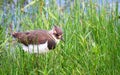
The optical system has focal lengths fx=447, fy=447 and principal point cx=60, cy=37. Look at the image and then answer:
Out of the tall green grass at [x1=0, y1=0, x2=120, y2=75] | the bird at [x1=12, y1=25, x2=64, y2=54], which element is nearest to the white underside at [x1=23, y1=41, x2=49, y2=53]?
A: the bird at [x1=12, y1=25, x2=64, y2=54]

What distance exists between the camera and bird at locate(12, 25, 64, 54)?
4.72m

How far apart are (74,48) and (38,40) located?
0.63 m

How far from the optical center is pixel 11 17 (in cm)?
625

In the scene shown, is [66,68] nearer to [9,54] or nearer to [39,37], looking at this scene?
[39,37]

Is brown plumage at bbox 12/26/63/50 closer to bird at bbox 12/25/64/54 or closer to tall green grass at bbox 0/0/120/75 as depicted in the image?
bird at bbox 12/25/64/54

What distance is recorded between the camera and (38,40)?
4.74 meters

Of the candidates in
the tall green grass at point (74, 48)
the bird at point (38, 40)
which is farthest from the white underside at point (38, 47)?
the tall green grass at point (74, 48)

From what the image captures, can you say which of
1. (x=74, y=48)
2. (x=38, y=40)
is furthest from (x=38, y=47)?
(x=74, y=48)

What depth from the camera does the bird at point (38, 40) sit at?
15.5 ft

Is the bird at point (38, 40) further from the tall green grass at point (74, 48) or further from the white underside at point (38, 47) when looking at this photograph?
the tall green grass at point (74, 48)

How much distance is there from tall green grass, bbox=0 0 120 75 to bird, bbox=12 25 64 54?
0.19m

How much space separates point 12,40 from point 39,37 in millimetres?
Answer: 925

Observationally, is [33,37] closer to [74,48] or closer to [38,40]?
[38,40]

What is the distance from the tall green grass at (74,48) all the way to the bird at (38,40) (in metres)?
0.19
